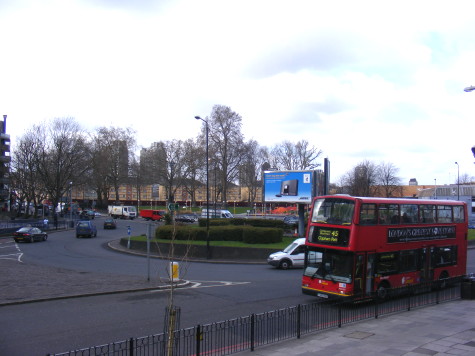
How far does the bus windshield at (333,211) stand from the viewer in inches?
603

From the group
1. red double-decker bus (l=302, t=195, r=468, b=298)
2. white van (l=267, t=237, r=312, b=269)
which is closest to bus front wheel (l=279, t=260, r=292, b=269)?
white van (l=267, t=237, r=312, b=269)

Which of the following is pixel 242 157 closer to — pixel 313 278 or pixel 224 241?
pixel 224 241

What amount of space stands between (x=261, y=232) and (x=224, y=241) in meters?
3.51

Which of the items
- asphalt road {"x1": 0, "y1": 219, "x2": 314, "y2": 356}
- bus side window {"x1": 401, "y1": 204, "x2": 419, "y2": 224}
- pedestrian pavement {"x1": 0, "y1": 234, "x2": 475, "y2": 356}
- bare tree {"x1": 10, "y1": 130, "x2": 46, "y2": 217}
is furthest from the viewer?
bare tree {"x1": 10, "y1": 130, "x2": 46, "y2": 217}

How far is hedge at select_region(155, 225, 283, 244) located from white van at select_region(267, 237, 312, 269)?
665cm

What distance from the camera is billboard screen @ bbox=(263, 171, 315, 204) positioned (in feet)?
134

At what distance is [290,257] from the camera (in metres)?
26.2

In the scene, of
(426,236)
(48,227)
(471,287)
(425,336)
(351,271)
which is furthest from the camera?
(48,227)

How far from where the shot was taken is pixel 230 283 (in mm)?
20438

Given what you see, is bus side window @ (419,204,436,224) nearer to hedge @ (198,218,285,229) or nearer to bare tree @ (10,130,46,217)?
hedge @ (198,218,285,229)

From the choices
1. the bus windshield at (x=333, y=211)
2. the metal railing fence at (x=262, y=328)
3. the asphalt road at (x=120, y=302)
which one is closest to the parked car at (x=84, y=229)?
the asphalt road at (x=120, y=302)

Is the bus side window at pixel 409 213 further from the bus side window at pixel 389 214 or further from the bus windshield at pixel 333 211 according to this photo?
the bus windshield at pixel 333 211

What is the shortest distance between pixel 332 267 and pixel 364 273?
1.11 metres

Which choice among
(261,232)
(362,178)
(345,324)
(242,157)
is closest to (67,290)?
(345,324)
